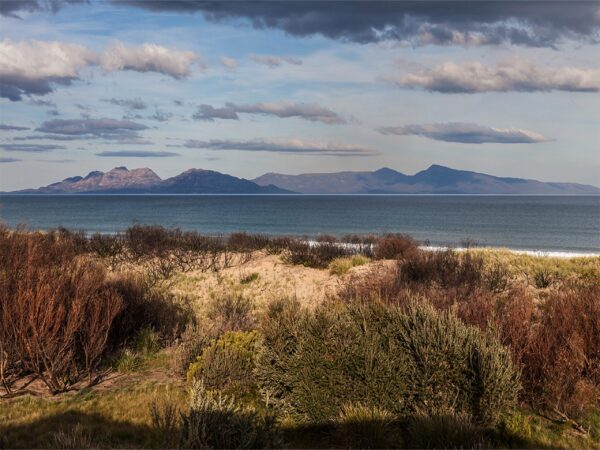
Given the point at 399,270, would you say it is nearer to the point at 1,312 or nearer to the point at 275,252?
the point at 275,252

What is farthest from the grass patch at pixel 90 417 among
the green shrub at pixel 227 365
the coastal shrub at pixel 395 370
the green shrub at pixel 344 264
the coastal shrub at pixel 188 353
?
the green shrub at pixel 344 264

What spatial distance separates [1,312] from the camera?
9430 millimetres

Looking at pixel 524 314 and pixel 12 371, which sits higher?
pixel 524 314

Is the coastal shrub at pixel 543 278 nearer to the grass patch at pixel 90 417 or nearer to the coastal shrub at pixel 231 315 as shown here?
the coastal shrub at pixel 231 315

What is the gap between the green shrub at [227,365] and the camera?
327 inches

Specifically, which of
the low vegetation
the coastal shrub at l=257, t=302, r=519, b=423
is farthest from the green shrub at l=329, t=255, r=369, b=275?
the coastal shrub at l=257, t=302, r=519, b=423

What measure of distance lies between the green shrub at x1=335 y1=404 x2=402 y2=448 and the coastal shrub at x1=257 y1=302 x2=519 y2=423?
14.0 inches

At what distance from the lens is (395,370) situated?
705 cm

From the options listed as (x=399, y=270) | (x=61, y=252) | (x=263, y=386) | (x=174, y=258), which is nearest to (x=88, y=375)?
(x=263, y=386)

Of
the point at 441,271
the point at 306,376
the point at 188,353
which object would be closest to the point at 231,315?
the point at 188,353

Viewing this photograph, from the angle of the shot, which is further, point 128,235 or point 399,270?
point 128,235

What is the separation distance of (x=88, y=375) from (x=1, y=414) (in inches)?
81.5

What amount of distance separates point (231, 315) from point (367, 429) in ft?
25.3

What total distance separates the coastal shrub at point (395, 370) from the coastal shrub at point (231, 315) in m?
4.03
